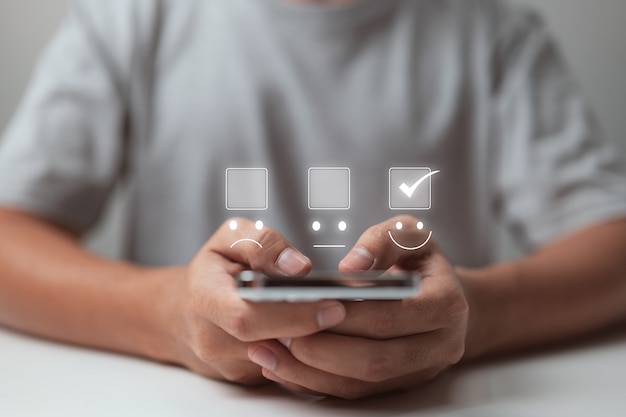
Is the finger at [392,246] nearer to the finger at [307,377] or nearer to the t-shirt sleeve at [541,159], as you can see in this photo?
the finger at [307,377]

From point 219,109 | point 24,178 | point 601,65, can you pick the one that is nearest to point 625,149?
point 601,65

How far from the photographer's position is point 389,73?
42 centimetres

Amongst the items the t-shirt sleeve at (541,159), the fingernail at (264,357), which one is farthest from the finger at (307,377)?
the t-shirt sleeve at (541,159)

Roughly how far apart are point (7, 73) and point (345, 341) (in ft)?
1.13

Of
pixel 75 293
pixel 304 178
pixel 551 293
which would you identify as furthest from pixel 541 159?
pixel 75 293

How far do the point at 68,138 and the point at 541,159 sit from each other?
328 mm

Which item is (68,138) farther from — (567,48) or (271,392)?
(567,48)

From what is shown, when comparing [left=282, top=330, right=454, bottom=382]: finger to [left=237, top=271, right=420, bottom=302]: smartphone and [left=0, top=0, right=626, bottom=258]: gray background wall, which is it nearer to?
[left=237, top=271, right=420, bottom=302]: smartphone

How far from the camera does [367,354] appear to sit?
28cm

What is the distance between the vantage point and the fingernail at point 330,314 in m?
0.26

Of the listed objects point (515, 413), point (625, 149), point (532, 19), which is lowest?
point (515, 413)

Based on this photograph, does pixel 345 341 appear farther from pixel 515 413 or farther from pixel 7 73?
pixel 7 73

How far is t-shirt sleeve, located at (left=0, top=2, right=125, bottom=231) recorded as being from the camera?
1.48 ft

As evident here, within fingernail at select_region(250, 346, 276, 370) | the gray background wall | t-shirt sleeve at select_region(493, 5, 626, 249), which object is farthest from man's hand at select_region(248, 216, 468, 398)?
the gray background wall
